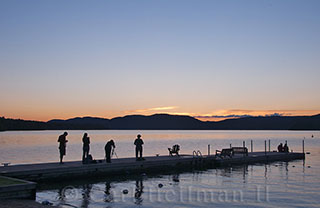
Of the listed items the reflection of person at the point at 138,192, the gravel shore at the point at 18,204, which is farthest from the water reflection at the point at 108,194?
the gravel shore at the point at 18,204

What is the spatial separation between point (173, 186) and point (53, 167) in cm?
760

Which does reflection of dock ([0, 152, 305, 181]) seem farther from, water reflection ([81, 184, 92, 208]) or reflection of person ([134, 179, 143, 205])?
reflection of person ([134, 179, 143, 205])

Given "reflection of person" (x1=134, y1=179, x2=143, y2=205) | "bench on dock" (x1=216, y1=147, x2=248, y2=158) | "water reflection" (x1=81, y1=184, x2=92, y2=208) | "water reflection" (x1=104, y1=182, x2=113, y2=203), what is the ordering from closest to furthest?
"water reflection" (x1=81, y1=184, x2=92, y2=208)
"water reflection" (x1=104, y1=182, x2=113, y2=203)
"reflection of person" (x1=134, y1=179, x2=143, y2=205)
"bench on dock" (x1=216, y1=147, x2=248, y2=158)

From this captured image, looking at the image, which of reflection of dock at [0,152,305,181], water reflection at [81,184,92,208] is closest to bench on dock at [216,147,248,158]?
reflection of dock at [0,152,305,181]

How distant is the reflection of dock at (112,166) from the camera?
66.2ft

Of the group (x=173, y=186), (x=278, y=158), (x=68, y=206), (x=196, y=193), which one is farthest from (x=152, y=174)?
(x=278, y=158)

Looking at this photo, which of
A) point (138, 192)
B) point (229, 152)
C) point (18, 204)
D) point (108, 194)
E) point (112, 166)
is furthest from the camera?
point (229, 152)

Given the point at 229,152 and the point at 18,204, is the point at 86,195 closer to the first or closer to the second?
the point at 18,204

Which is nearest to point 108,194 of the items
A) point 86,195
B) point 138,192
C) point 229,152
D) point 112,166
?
point 86,195

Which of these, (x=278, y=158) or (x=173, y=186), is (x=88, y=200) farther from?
(x=278, y=158)

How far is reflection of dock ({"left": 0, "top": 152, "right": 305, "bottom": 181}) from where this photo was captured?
20172 millimetres

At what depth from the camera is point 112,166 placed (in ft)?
79.9

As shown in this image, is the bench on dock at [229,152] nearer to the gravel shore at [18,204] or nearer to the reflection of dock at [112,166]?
the reflection of dock at [112,166]

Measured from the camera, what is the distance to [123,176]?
24797 millimetres
